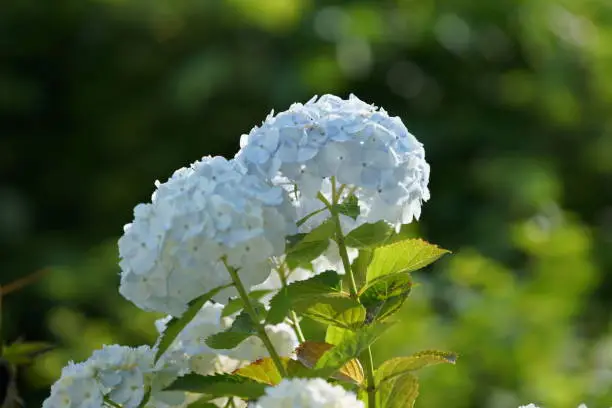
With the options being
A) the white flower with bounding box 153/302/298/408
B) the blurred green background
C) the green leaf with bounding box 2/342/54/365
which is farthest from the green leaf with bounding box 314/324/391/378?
the blurred green background

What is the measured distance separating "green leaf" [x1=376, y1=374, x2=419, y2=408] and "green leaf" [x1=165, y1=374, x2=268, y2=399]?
0.14m

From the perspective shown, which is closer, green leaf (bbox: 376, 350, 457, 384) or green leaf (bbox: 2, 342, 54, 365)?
green leaf (bbox: 376, 350, 457, 384)

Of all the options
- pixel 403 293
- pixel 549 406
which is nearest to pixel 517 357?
pixel 549 406

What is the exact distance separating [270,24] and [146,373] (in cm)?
334

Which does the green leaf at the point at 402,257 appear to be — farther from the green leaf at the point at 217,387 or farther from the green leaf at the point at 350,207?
the green leaf at the point at 217,387

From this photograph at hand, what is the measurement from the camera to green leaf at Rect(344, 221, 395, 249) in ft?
2.86

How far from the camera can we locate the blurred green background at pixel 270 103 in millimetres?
3891

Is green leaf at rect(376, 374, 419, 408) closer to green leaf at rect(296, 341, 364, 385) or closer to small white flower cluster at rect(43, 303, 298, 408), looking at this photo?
green leaf at rect(296, 341, 364, 385)

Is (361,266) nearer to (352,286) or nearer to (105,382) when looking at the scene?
(352,286)

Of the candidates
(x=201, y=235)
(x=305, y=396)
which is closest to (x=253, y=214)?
(x=201, y=235)

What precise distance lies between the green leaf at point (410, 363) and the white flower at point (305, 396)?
0.14 m

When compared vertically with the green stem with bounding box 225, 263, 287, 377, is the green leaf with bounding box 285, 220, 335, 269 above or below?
above

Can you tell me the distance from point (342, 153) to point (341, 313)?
0.45ft

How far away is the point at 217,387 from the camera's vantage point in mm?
808
